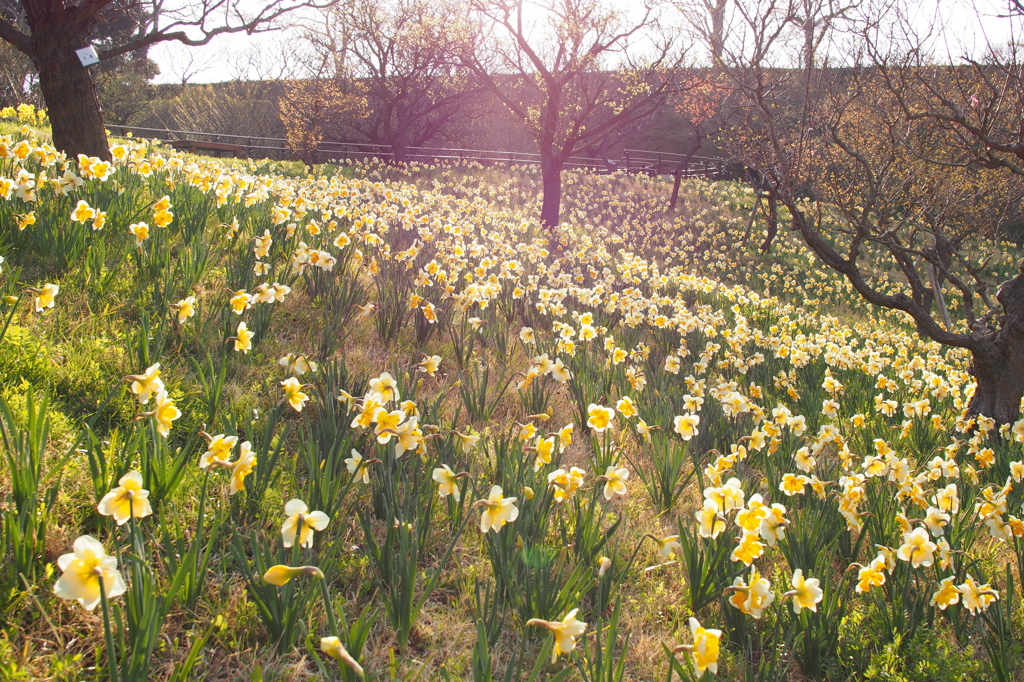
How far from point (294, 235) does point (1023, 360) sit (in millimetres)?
5703

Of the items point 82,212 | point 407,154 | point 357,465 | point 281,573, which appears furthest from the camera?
point 407,154

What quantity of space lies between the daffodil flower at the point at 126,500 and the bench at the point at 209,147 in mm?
20330

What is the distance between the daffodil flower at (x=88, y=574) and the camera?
1090 mm

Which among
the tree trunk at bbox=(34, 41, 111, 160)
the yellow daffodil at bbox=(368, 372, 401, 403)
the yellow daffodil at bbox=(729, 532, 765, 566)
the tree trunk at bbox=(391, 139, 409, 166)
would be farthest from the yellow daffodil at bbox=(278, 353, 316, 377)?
the tree trunk at bbox=(391, 139, 409, 166)

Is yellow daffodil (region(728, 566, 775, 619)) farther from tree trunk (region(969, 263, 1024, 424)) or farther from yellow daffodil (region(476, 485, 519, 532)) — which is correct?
tree trunk (region(969, 263, 1024, 424))

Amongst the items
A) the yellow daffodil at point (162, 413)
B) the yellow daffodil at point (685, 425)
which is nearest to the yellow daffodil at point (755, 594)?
Result: the yellow daffodil at point (685, 425)

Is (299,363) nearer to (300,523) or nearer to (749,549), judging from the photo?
(300,523)

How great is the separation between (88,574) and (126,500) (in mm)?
291

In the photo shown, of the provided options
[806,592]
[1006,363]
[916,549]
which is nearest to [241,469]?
[806,592]

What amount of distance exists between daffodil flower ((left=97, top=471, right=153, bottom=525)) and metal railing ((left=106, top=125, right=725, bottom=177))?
69.2 ft

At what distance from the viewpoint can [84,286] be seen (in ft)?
9.60

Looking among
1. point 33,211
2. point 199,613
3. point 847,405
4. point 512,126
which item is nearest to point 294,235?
point 33,211

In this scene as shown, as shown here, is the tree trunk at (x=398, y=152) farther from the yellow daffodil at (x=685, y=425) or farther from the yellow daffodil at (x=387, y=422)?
the yellow daffodil at (x=387, y=422)

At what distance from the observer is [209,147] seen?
2033cm
